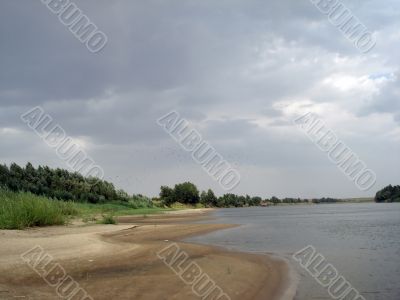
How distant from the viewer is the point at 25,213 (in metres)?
17.2

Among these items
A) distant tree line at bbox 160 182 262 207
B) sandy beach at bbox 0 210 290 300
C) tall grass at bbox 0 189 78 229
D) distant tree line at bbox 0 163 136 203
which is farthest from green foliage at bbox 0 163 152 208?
distant tree line at bbox 160 182 262 207

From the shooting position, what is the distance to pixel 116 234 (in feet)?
65.6

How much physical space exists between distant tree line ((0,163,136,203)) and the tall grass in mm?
26384

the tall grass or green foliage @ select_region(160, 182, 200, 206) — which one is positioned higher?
green foliage @ select_region(160, 182, 200, 206)

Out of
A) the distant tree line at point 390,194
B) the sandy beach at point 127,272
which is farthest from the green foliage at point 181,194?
the sandy beach at point 127,272

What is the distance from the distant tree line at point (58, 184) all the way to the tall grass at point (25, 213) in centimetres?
2638

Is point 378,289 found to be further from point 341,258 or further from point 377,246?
point 377,246

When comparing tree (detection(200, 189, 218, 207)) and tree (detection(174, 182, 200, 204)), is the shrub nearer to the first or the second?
tree (detection(174, 182, 200, 204))

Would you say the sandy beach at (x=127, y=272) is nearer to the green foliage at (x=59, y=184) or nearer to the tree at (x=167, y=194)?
the green foliage at (x=59, y=184)

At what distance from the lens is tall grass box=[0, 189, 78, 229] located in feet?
53.4

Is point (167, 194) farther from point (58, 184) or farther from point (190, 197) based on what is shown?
point (58, 184)

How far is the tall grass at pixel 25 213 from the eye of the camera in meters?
16.3

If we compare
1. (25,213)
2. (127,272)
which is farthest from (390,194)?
(127,272)

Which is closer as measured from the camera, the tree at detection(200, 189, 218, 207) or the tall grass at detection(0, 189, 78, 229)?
the tall grass at detection(0, 189, 78, 229)
